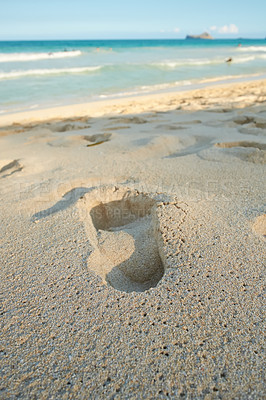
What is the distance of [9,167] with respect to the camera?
2.71 m

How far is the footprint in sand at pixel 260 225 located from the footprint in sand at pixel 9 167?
1.95 meters

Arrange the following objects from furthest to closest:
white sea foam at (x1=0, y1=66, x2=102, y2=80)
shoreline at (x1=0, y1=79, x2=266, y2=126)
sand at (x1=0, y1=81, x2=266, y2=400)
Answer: white sea foam at (x1=0, y1=66, x2=102, y2=80), shoreline at (x1=0, y1=79, x2=266, y2=126), sand at (x1=0, y1=81, x2=266, y2=400)

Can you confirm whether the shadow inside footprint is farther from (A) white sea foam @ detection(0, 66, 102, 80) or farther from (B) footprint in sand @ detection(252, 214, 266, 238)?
(A) white sea foam @ detection(0, 66, 102, 80)

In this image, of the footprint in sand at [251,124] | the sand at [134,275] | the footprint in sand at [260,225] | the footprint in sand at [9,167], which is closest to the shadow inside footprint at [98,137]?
the sand at [134,275]

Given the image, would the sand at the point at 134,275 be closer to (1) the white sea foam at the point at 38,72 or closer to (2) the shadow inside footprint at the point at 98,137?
(2) the shadow inside footprint at the point at 98,137

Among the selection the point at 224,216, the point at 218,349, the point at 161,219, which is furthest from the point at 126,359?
the point at 224,216

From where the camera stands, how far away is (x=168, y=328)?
1015 millimetres

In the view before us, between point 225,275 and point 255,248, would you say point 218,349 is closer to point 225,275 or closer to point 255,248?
point 225,275

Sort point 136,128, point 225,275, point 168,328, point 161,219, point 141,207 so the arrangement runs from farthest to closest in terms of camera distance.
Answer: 1. point 136,128
2. point 141,207
3. point 161,219
4. point 225,275
5. point 168,328

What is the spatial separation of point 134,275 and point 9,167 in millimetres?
1850

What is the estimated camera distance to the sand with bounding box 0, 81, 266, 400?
0.89 metres

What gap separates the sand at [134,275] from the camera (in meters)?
0.89

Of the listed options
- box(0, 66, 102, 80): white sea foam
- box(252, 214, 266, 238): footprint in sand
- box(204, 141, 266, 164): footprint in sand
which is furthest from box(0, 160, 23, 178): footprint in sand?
box(0, 66, 102, 80): white sea foam

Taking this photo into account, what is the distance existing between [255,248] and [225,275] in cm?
27
